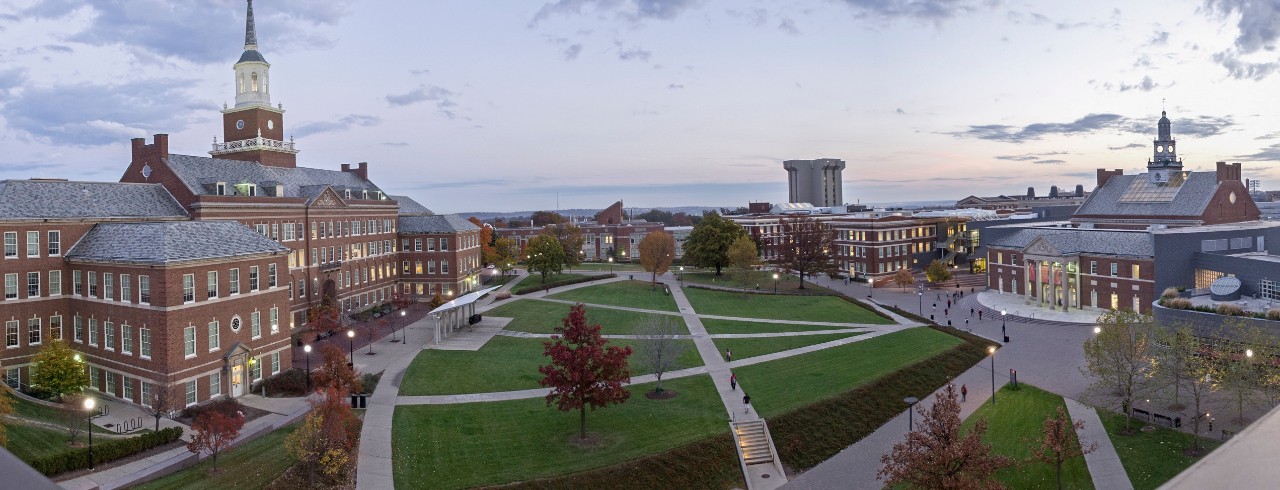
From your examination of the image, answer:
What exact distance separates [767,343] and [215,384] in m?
34.7

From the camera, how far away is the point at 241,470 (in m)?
27.8

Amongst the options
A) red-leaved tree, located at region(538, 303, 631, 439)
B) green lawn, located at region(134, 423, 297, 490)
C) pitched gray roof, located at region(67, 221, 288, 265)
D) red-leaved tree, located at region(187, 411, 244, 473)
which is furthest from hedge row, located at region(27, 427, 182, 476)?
red-leaved tree, located at region(538, 303, 631, 439)

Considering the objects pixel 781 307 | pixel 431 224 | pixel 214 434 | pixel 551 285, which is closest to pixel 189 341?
pixel 214 434

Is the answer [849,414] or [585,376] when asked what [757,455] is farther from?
[585,376]

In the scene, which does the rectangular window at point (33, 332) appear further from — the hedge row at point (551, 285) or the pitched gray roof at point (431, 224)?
the hedge row at point (551, 285)

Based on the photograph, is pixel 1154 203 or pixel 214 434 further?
pixel 1154 203

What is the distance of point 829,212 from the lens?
137 meters

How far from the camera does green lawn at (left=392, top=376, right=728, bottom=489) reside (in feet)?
93.6

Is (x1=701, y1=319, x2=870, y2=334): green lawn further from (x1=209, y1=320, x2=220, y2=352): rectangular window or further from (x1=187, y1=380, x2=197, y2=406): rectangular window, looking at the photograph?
(x1=187, y1=380, x2=197, y2=406): rectangular window

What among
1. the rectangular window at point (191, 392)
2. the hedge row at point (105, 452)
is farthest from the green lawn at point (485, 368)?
the hedge row at point (105, 452)

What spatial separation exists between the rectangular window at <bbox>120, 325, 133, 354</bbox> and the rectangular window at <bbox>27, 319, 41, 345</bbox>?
608cm

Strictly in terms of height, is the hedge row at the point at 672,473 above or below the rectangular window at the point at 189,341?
below

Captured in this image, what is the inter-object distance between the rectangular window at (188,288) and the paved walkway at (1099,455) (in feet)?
142

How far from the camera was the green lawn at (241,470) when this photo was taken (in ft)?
86.5
